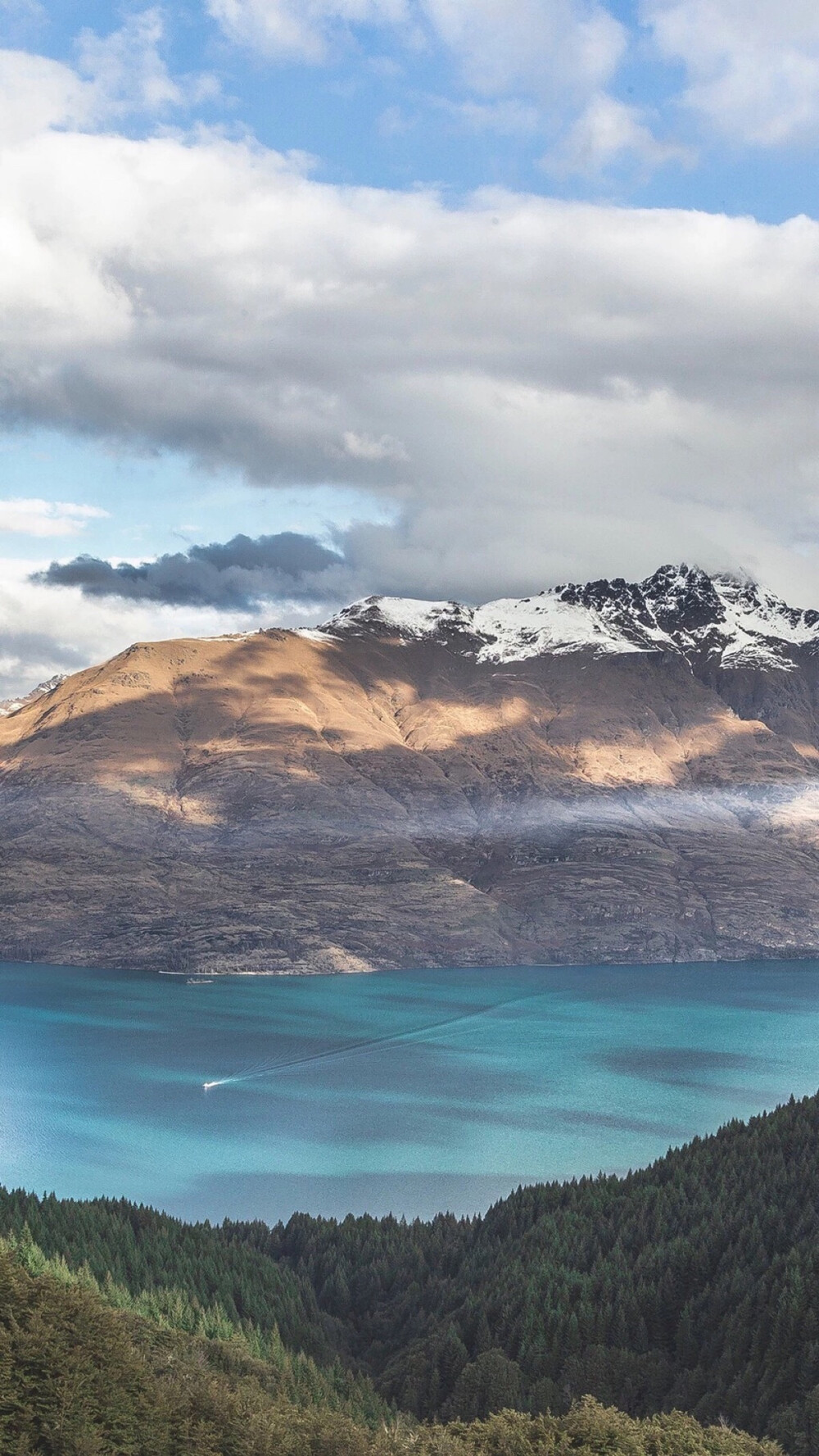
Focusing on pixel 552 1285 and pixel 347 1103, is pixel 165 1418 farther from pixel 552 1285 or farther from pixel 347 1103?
pixel 347 1103

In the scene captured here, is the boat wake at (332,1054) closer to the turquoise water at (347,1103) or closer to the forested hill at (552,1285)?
the turquoise water at (347,1103)

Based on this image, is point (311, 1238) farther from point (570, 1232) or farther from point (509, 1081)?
point (509, 1081)

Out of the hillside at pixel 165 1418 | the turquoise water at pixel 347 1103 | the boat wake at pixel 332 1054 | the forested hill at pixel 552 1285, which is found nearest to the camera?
the hillside at pixel 165 1418

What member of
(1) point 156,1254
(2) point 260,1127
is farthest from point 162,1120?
(1) point 156,1254

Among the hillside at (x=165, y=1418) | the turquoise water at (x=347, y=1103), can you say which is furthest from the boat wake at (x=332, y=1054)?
the hillside at (x=165, y=1418)

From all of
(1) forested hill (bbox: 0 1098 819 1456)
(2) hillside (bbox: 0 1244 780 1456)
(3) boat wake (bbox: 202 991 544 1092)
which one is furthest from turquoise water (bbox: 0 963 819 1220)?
(2) hillside (bbox: 0 1244 780 1456)
